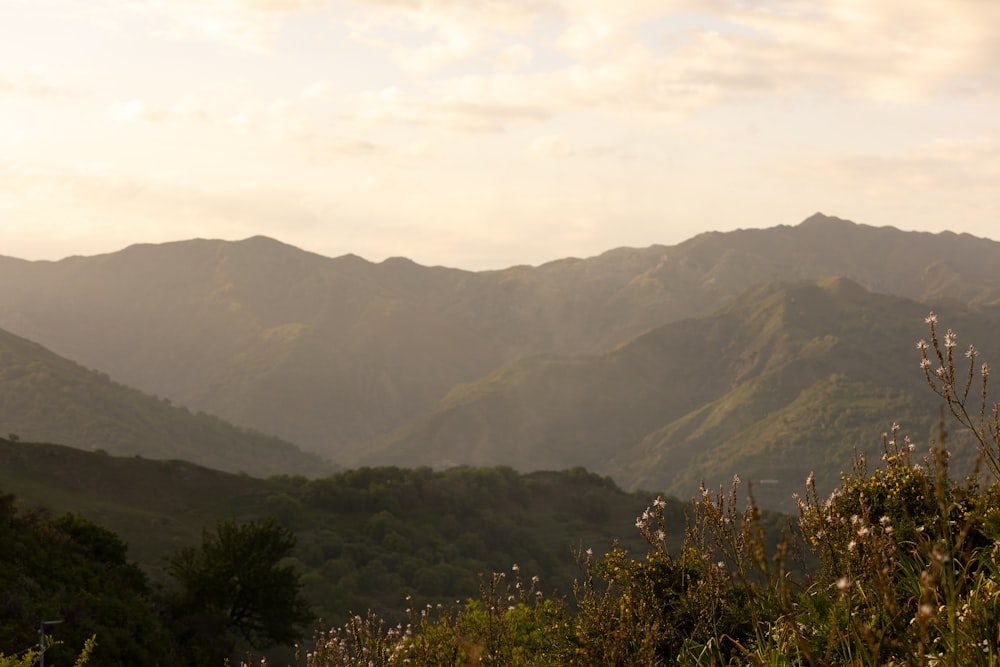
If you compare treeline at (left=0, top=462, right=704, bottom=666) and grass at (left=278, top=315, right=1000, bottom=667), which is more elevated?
grass at (left=278, top=315, right=1000, bottom=667)

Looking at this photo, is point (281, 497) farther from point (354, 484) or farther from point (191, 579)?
point (191, 579)

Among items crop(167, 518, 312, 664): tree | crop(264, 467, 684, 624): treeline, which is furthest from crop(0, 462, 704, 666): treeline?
crop(264, 467, 684, 624): treeline

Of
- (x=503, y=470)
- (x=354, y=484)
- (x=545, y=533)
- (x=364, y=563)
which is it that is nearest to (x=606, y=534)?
(x=545, y=533)

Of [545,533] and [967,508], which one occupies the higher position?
[967,508]

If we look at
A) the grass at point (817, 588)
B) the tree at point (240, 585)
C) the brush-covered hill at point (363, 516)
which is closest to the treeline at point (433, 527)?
the brush-covered hill at point (363, 516)

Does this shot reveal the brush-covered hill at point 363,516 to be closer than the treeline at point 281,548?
No

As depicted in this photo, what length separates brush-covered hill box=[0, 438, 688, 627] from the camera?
102375 mm

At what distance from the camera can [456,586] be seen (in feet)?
381

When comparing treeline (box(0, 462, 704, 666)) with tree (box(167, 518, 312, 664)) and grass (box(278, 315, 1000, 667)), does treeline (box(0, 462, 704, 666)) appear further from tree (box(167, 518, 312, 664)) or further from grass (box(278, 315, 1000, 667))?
grass (box(278, 315, 1000, 667))

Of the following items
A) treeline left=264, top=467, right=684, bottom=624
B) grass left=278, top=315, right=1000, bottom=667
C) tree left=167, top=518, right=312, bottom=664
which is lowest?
treeline left=264, top=467, right=684, bottom=624

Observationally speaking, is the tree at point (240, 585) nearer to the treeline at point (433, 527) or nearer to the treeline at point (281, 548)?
the treeline at point (281, 548)

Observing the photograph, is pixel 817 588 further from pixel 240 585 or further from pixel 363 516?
pixel 363 516

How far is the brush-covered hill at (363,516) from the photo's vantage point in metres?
102

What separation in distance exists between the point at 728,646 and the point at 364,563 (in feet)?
364
